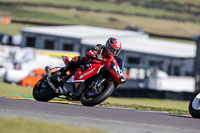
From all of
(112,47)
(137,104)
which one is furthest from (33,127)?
(137,104)

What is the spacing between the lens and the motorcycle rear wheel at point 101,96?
10.6 m

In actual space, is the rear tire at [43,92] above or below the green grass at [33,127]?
below

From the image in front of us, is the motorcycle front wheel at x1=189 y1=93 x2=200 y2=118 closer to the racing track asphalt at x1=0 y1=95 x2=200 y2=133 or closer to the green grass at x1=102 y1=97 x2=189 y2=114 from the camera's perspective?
the racing track asphalt at x1=0 y1=95 x2=200 y2=133

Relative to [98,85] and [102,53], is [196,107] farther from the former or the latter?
[102,53]

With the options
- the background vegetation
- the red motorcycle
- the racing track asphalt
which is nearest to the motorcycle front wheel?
the racing track asphalt

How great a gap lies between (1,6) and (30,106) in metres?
78.9

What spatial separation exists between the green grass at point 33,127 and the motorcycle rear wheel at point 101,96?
3576 mm

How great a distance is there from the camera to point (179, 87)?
1390 inches

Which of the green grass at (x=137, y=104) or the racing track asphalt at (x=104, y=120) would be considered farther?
the green grass at (x=137, y=104)

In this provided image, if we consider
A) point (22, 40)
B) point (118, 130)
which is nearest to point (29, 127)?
point (118, 130)

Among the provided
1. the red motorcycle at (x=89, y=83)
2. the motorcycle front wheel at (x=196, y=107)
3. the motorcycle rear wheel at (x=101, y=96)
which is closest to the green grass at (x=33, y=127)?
the motorcycle rear wheel at (x=101, y=96)

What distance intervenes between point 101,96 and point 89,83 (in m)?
0.75

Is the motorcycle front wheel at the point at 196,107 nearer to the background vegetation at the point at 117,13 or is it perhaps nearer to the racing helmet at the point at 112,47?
the racing helmet at the point at 112,47

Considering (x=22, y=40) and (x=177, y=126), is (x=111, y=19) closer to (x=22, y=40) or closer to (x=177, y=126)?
(x=22, y=40)
